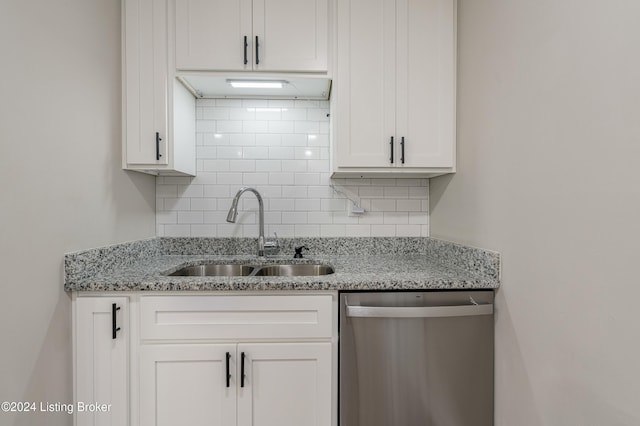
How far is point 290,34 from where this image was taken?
1.60 meters

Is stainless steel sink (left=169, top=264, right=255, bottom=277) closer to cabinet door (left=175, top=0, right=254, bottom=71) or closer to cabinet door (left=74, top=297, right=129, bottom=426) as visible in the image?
cabinet door (left=74, top=297, right=129, bottom=426)

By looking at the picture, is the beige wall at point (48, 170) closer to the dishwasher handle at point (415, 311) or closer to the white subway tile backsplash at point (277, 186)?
the white subway tile backsplash at point (277, 186)

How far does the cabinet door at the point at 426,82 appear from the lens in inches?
63.5

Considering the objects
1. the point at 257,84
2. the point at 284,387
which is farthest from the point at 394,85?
the point at 284,387

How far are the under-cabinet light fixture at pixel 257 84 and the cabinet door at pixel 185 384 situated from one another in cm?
139

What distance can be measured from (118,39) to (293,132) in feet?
3.41

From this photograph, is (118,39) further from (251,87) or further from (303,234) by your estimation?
(303,234)

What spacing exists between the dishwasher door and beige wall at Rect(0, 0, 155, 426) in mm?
1154

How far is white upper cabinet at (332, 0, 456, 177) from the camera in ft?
5.27

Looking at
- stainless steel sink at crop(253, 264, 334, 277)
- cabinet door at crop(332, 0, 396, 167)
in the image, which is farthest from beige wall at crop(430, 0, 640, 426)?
stainless steel sink at crop(253, 264, 334, 277)

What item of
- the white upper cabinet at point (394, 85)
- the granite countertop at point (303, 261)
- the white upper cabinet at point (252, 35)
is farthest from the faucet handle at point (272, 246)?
the white upper cabinet at point (252, 35)

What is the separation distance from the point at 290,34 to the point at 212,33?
41 centimetres

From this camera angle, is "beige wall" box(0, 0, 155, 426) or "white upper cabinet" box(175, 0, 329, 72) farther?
"white upper cabinet" box(175, 0, 329, 72)

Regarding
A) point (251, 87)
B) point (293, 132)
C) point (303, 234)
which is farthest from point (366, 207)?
point (251, 87)
